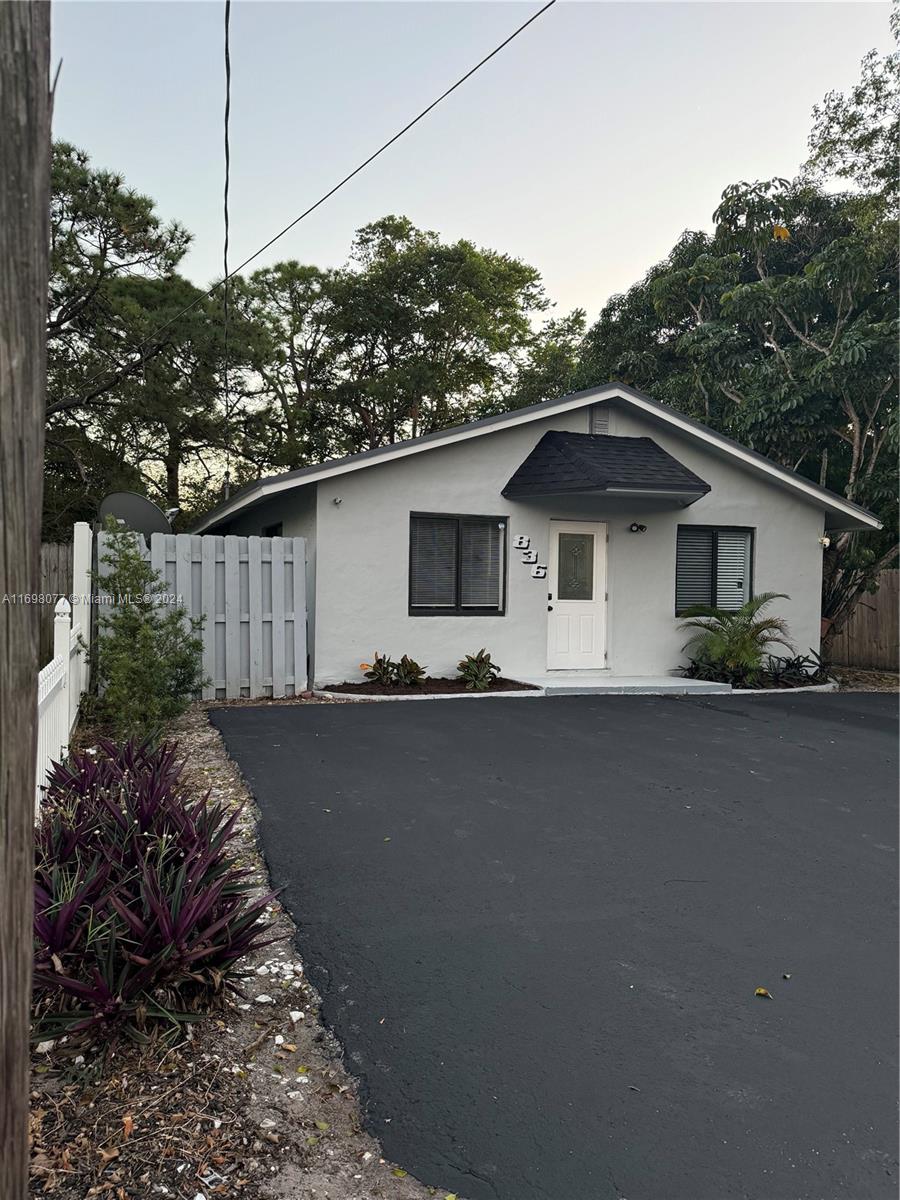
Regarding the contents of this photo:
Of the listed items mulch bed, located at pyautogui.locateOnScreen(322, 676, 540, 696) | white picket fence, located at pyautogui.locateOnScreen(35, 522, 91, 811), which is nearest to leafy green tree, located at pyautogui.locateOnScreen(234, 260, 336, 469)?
mulch bed, located at pyautogui.locateOnScreen(322, 676, 540, 696)

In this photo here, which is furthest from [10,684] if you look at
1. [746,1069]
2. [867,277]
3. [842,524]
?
[867,277]

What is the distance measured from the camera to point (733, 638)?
11773 mm

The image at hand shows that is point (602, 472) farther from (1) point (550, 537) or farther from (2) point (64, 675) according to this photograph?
(2) point (64, 675)

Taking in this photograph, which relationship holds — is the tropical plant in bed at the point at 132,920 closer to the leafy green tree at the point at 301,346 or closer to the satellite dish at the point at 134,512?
the satellite dish at the point at 134,512

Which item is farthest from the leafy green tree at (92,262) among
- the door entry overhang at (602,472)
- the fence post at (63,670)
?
the fence post at (63,670)

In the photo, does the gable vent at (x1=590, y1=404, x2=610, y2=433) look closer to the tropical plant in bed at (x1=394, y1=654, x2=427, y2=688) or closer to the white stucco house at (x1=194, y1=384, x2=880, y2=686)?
the white stucco house at (x1=194, y1=384, x2=880, y2=686)

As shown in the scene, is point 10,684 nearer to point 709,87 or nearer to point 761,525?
point 709,87

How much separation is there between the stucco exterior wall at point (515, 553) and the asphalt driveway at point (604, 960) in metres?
4.02

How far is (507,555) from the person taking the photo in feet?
37.1

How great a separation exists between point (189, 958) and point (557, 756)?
15.4ft

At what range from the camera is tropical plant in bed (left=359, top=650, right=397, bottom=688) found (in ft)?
34.5

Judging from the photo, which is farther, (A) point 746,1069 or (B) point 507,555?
(B) point 507,555

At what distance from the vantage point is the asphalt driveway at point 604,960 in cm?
217

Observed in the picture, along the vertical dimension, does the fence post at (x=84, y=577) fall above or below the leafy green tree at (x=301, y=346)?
below
